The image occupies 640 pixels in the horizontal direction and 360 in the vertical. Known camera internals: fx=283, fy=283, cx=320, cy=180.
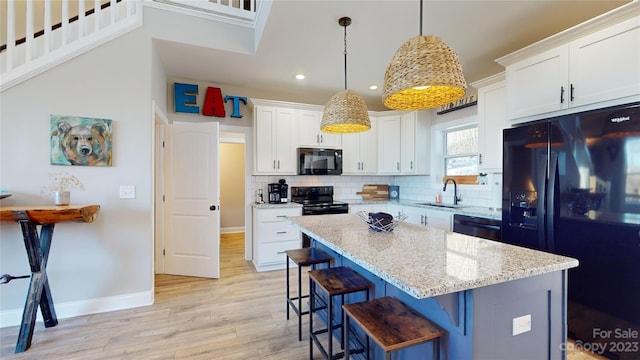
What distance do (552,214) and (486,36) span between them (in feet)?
6.16

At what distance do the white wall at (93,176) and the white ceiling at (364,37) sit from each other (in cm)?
67

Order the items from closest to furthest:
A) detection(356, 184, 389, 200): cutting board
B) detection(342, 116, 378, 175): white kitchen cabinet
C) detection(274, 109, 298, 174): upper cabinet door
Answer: detection(274, 109, 298, 174): upper cabinet door, detection(342, 116, 378, 175): white kitchen cabinet, detection(356, 184, 389, 200): cutting board

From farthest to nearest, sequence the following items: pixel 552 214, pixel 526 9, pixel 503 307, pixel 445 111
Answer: pixel 445 111 → pixel 526 9 → pixel 552 214 → pixel 503 307

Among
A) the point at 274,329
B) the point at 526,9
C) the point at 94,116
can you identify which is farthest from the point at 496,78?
the point at 94,116

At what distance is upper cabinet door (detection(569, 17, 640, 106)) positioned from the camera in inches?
76.3

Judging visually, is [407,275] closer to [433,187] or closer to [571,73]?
[571,73]

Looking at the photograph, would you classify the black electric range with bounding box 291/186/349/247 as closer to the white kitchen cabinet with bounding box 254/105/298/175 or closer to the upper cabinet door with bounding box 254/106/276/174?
the white kitchen cabinet with bounding box 254/105/298/175

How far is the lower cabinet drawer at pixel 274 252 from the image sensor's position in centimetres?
398

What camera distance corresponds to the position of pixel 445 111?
427cm

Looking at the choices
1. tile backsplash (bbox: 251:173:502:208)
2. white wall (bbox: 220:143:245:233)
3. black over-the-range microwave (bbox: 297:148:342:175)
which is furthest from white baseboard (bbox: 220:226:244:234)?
black over-the-range microwave (bbox: 297:148:342:175)

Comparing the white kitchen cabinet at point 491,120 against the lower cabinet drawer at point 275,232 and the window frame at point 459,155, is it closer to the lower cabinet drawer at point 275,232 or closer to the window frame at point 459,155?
the window frame at point 459,155

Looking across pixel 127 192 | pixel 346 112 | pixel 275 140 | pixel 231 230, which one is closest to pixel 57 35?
pixel 127 192

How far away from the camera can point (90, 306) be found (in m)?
2.73

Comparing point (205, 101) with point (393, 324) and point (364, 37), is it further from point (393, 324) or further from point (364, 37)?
point (393, 324)
